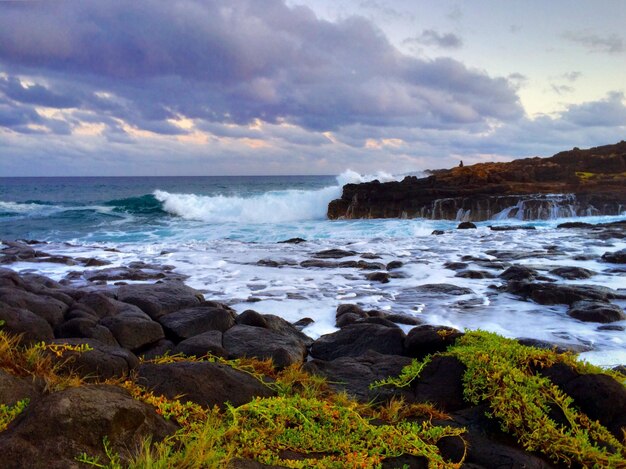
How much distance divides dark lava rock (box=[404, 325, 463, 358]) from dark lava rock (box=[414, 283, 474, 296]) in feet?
22.3

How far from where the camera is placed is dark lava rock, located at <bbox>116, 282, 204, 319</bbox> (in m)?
7.97

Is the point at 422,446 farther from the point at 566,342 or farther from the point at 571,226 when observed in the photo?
the point at 571,226

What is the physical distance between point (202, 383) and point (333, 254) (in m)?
14.8

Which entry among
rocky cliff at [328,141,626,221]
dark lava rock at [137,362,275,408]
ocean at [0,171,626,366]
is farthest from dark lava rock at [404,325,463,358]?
rocky cliff at [328,141,626,221]

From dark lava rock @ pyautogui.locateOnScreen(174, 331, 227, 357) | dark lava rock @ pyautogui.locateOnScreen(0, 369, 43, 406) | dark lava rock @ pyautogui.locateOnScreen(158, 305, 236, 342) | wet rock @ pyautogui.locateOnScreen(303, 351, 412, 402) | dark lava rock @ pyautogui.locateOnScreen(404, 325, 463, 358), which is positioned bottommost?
dark lava rock @ pyautogui.locateOnScreen(158, 305, 236, 342)

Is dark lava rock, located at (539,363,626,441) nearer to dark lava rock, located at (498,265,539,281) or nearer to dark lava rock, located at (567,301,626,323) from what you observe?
dark lava rock, located at (567,301,626,323)

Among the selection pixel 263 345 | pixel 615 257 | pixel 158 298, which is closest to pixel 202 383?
pixel 263 345

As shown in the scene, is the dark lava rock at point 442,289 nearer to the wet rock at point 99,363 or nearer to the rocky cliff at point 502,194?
the wet rock at point 99,363

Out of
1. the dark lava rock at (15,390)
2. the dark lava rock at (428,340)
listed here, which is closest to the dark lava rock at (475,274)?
the dark lava rock at (428,340)

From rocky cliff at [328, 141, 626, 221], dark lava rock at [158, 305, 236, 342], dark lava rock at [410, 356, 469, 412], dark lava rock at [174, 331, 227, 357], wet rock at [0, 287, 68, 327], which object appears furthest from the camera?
rocky cliff at [328, 141, 626, 221]

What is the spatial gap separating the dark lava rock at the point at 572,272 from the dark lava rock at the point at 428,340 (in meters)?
9.87

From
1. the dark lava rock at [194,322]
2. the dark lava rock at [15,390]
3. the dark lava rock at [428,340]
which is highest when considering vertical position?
the dark lava rock at [15,390]

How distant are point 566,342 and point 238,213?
35.1 m

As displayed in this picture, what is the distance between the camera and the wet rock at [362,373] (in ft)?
13.3
